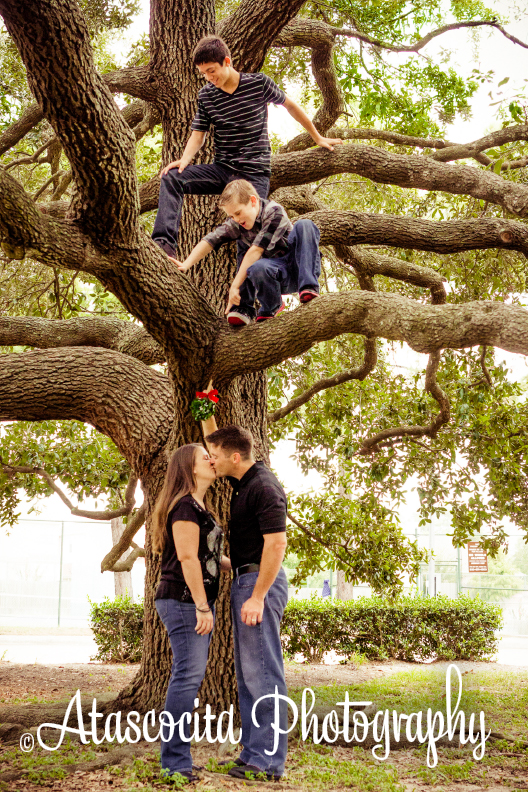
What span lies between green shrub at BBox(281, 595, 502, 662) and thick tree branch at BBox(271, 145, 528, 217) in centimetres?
715

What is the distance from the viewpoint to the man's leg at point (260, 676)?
373cm

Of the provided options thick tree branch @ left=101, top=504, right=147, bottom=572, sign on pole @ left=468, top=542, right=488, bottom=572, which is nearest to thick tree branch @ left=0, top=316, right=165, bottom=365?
thick tree branch @ left=101, top=504, right=147, bottom=572

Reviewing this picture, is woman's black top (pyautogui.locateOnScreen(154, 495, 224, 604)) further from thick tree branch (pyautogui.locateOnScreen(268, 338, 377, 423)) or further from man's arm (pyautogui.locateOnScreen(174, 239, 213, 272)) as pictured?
thick tree branch (pyautogui.locateOnScreen(268, 338, 377, 423))

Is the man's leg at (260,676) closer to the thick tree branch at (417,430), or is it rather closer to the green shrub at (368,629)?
the thick tree branch at (417,430)

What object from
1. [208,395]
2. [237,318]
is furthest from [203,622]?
[237,318]

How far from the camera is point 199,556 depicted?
3.77m

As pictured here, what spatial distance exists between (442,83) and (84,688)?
7.72 meters

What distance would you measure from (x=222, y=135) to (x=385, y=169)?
1.74 meters

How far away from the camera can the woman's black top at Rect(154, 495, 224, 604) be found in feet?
12.0

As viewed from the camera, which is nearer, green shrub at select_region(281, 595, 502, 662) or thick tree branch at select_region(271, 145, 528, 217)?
thick tree branch at select_region(271, 145, 528, 217)

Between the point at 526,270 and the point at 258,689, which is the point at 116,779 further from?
the point at 526,270

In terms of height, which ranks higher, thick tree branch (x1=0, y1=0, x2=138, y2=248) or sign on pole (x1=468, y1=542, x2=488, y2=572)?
thick tree branch (x1=0, y1=0, x2=138, y2=248)

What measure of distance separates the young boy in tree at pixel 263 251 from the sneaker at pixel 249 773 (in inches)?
105

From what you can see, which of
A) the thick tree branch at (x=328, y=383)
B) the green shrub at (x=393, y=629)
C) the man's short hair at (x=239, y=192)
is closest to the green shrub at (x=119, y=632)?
the green shrub at (x=393, y=629)
